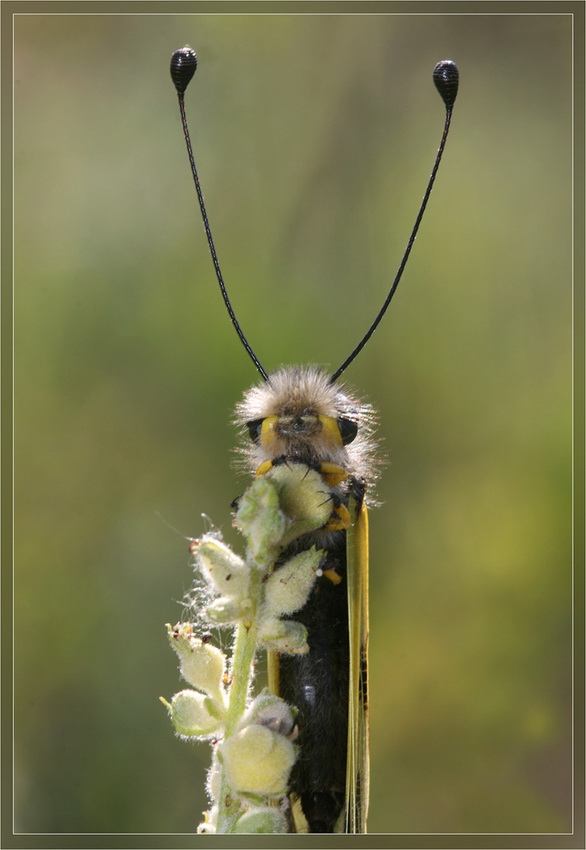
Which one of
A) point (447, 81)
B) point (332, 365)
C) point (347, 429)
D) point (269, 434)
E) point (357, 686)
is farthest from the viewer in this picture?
point (332, 365)

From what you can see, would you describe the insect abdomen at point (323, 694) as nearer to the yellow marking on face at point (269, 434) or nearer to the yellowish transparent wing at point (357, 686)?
the yellowish transparent wing at point (357, 686)

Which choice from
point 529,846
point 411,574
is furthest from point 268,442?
point 411,574

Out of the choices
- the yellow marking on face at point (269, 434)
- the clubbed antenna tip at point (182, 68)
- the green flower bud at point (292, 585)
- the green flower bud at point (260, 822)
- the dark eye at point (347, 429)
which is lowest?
the green flower bud at point (260, 822)

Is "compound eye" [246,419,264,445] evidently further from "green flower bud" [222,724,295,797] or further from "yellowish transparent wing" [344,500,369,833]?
"green flower bud" [222,724,295,797]

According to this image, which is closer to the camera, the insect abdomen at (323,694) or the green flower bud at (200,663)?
the green flower bud at (200,663)

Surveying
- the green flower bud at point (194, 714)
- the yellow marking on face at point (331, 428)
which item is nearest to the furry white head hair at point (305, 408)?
the yellow marking on face at point (331, 428)

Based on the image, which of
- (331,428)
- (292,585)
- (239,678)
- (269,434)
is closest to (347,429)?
(331,428)

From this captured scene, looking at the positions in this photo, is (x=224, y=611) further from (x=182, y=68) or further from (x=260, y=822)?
(x=182, y=68)
